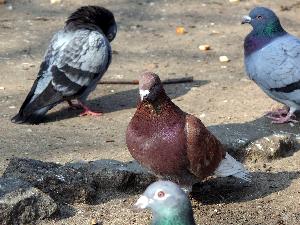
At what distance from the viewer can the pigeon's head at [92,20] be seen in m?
7.23

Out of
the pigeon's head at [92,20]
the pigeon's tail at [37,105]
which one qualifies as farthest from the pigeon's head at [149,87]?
the pigeon's head at [92,20]

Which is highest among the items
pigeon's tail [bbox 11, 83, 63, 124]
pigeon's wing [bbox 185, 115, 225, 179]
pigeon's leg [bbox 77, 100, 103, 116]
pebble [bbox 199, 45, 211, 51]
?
pigeon's wing [bbox 185, 115, 225, 179]

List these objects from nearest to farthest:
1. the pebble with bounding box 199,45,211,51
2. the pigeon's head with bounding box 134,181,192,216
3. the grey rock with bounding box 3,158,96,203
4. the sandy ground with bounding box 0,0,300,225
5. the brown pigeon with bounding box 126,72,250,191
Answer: the pigeon's head with bounding box 134,181,192,216 → the brown pigeon with bounding box 126,72,250,191 → the grey rock with bounding box 3,158,96,203 → the sandy ground with bounding box 0,0,300,225 → the pebble with bounding box 199,45,211,51

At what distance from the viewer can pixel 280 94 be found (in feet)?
21.6

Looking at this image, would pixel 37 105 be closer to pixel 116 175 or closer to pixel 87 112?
pixel 87 112

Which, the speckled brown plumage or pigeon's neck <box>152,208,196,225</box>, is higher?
pigeon's neck <box>152,208,196,225</box>

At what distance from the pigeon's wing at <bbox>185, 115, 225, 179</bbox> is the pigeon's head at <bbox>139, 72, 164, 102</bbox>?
32cm

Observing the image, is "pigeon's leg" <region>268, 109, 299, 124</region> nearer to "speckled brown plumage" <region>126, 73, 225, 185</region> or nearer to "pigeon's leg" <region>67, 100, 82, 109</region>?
"pigeon's leg" <region>67, 100, 82, 109</region>

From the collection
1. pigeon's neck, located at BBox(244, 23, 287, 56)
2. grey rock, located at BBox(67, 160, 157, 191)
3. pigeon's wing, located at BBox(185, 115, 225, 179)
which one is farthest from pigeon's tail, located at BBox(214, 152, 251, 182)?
pigeon's neck, located at BBox(244, 23, 287, 56)

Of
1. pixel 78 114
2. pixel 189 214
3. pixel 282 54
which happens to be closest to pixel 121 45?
pixel 78 114

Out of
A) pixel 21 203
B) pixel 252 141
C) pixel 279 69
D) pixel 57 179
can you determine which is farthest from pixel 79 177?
pixel 279 69

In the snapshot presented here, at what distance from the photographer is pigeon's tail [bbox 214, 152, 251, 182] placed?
15.7 ft

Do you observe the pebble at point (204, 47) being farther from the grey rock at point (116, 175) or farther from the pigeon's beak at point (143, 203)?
the pigeon's beak at point (143, 203)

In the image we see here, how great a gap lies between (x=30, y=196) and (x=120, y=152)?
1.43 metres
